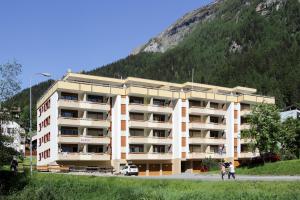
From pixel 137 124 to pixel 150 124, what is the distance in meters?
3.01

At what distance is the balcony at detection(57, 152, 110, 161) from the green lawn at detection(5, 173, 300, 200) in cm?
1956

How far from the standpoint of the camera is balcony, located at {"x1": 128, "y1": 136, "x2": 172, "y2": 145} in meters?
91.2

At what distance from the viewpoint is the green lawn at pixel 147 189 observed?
124 ft

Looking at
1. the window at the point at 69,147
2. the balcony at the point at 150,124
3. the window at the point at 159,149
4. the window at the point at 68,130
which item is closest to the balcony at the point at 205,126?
the balcony at the point at 150,124

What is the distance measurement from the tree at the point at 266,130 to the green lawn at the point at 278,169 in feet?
26.0

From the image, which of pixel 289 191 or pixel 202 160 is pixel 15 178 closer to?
pixel 289 191

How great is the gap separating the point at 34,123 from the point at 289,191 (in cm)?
14638

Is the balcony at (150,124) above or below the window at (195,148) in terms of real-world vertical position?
above

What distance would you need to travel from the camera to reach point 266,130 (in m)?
75.2

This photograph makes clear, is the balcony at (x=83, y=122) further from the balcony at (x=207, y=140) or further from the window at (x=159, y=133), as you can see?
the balcony at (x=207, y=140)

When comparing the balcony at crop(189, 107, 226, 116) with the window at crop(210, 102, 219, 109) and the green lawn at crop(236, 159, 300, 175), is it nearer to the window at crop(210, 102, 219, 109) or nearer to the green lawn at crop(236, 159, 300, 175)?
the window at crop(210, 102, 219, 109)

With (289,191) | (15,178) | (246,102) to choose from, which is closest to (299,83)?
(246,102)

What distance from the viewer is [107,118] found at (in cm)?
9025

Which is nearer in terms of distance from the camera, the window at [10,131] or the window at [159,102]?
the window at [10,131]
